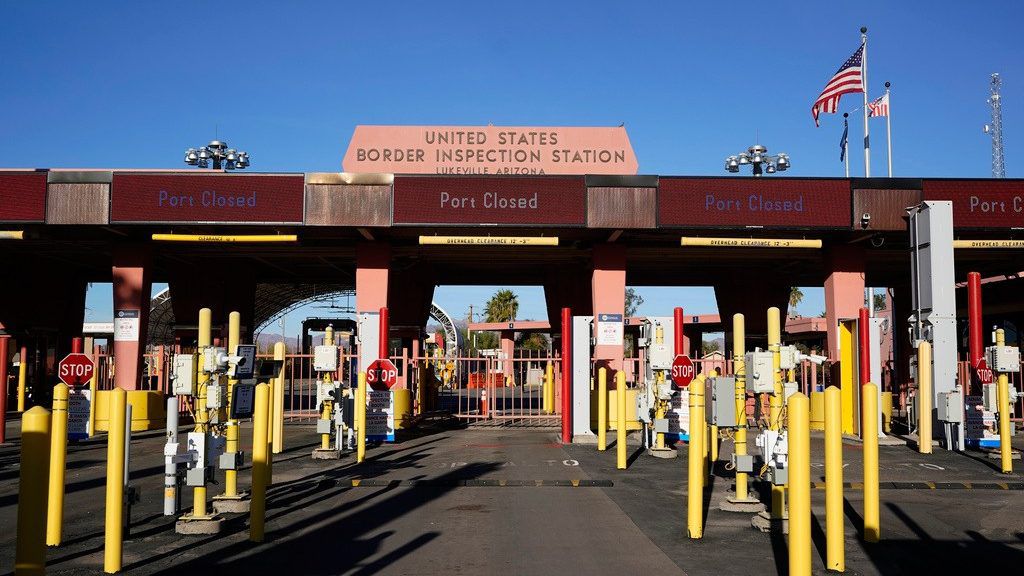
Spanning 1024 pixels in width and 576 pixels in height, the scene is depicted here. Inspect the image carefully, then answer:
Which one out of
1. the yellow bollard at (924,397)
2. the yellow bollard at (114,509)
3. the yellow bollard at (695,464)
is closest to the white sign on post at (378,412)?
the yellow bollard at (695,464)

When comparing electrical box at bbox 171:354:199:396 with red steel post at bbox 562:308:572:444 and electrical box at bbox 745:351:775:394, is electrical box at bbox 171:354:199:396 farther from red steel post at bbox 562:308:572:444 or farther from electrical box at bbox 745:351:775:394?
red steel post at bbox 562:308:572:444

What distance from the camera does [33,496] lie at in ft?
17.1

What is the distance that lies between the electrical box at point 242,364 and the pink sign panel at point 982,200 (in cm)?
1769

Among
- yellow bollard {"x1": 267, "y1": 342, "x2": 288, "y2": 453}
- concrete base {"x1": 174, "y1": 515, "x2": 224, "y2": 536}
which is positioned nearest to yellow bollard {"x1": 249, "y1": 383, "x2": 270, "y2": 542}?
concrete base {"x1": 174, "y1": 515, "x2": 224, "y2": 536}

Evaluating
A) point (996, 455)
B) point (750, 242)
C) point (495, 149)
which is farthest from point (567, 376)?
point (996, 455)

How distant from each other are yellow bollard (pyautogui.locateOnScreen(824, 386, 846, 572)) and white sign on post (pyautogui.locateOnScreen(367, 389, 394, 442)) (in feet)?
38.8

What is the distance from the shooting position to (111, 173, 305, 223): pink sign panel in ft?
69.2

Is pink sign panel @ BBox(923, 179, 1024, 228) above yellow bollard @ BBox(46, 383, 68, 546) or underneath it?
above

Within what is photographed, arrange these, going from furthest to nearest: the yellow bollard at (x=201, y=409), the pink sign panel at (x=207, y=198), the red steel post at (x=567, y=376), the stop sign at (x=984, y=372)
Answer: the pink sign panel at (x=207, y=198) → the red steel post at (x=567, y=376) → the stop sign at (x=984, y=372) → the yellow bollard at (x=201, y=409)

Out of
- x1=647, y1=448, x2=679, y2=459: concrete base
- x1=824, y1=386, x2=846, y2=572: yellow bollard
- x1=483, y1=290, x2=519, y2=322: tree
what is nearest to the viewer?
x1=824, y1=386, x2=846, y2=572: yellow bollard

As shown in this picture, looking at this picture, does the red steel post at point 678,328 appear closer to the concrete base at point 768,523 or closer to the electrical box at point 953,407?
the electrical box at point 953,407

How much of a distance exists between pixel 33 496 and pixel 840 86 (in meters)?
27.0

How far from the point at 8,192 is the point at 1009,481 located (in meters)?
21.8

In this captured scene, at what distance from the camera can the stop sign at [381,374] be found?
54.8 feet
